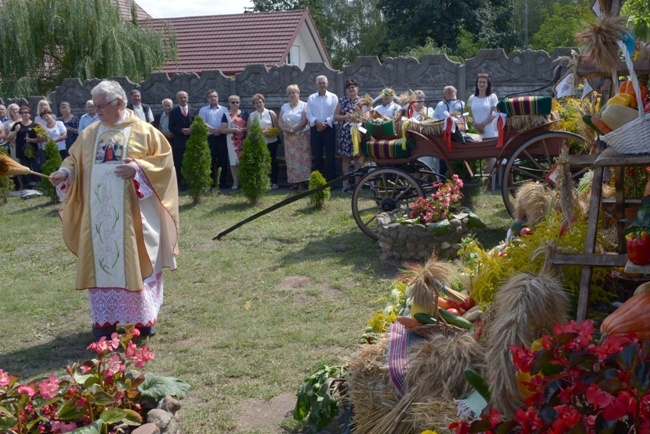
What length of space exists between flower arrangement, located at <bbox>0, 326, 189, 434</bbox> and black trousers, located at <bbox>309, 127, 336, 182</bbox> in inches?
383

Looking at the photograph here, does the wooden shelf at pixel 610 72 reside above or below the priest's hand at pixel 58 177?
above

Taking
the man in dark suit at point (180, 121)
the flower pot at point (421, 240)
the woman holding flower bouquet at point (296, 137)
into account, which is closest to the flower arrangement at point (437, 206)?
the flower pot at point (421, 240)

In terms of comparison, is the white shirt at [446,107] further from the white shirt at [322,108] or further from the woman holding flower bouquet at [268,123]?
the woman holding flower bouquet at [268,123]

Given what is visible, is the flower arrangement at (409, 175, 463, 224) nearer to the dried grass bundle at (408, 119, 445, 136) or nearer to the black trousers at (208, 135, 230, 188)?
the dried grass bundle at (408, 119, 445, 136)

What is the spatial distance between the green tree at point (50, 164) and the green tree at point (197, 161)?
264cm

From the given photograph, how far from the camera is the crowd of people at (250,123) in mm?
13055

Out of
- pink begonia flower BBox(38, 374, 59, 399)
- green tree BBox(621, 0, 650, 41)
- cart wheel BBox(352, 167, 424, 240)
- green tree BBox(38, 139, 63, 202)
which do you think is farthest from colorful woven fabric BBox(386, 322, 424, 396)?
green tree BBox(38, 139, 63, 202)

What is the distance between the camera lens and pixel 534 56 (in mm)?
13898

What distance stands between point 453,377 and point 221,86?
12.9 m

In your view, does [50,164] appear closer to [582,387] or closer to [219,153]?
[219,153]

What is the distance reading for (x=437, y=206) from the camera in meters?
8.09

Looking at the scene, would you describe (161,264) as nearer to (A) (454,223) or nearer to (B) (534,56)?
(A) (454,223)

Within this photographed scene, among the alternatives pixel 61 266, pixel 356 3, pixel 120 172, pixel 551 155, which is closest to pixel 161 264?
pixel 120 172

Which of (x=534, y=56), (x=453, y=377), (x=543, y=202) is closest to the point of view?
(x=453, y=377)
